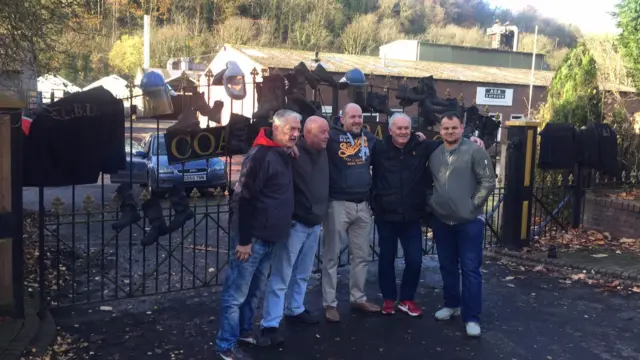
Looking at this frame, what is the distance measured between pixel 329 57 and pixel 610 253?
68.6 ft

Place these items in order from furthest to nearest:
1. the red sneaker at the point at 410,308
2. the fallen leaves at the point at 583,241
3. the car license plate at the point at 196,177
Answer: the car license plate at the point at 196,177, the fallen leaves at the point at 583,241, the red sneaker at the point at 410,308

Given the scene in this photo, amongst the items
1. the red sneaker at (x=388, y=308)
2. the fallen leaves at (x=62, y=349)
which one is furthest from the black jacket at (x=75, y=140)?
the red sneaker at (x=388, y=308)

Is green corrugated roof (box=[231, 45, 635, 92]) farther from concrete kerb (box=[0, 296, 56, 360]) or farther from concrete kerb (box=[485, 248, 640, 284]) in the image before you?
concrete kerb (box=[0, 296, 56, 360])

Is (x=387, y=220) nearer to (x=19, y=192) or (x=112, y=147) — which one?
(x=112, y=147)

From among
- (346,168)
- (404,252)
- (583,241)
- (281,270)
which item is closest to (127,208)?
(281,270)

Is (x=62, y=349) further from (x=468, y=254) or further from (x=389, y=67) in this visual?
(x=389, y=67)

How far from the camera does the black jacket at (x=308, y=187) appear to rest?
14.5 ft

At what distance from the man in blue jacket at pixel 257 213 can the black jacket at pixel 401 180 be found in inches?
40.1

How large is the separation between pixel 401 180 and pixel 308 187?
0.92 meters

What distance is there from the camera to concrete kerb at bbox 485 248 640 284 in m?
6.41

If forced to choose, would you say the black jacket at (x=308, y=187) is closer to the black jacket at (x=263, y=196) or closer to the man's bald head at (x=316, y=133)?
the man's bald head at (x=316, y=133)

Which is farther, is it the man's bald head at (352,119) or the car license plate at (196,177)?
the car license plate at (196,177)

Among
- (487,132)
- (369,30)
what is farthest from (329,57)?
(369,30)

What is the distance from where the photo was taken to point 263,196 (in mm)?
4082
